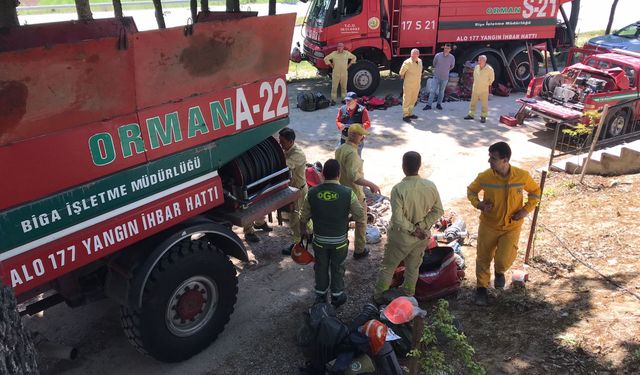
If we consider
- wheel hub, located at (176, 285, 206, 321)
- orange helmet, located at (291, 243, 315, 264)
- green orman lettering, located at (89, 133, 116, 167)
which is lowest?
wheel hub, located at (176, 285, 206, 321)

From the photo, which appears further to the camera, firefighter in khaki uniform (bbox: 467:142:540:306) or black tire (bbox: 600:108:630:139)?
black tire (bbox: 600:108:630:139)

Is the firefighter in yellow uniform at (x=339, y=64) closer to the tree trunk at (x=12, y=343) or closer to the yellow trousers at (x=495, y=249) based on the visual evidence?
the yellow trousers at (x=495, y=249)

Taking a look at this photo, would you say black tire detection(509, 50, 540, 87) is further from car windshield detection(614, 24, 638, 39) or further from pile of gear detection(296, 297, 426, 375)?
pile of gear detection(296, 297, 426, 375)

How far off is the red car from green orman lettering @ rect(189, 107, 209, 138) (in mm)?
7979

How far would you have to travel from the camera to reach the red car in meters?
10.1

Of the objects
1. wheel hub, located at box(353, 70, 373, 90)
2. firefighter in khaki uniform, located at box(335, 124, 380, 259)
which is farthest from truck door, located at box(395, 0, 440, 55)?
firefighter in khaki uniform, located at box(335, 124, 380, 259)

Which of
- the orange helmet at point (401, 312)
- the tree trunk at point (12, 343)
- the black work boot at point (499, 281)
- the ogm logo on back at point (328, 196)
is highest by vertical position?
the tree trunk at point (12, 343)

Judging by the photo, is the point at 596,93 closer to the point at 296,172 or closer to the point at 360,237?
the point at 360,237

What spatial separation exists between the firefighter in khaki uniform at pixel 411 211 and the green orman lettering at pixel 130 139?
2.29 m

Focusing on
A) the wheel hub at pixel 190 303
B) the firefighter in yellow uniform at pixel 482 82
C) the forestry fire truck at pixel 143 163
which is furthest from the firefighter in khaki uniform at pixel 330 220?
the firefighter in yellow uniform at pixel 482 82

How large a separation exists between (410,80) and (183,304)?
8.40 meters

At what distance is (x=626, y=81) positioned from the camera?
408 inches

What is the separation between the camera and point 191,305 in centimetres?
464

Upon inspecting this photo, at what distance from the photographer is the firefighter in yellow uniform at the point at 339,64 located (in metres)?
12.8
